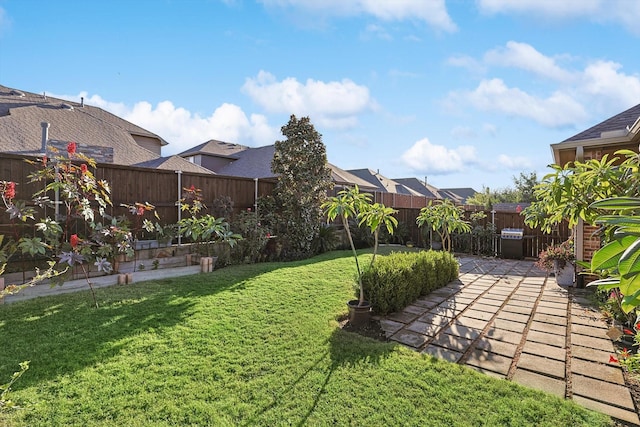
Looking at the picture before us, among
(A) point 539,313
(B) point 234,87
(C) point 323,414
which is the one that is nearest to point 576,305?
(A) point 539,313

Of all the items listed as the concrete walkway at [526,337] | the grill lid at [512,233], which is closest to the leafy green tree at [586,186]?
the concrete walkway at [526,337]

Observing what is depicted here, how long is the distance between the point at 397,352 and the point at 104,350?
9.68 feet

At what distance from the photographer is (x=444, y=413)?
2285 millimetres

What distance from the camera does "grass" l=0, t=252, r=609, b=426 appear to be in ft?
7.41

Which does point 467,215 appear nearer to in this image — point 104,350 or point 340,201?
point 340,201

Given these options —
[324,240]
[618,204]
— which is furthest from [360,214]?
[324,240]

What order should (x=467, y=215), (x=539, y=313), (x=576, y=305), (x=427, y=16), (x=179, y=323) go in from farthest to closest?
(x=467, y=215) < (x=427, y=16) < (x=576, y=305) < (x=539, y=313) < (x=179, y=323)

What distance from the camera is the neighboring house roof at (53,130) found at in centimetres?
957

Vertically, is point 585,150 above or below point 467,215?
above

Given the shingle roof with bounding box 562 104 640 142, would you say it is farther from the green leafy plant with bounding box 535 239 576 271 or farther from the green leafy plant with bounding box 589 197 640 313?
the green leafy plant with bounding box 589 197 640 313

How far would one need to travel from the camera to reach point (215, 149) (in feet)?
64.5

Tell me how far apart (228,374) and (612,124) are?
26.1ft

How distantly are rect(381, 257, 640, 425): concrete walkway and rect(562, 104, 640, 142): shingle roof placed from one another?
3003 millimetres

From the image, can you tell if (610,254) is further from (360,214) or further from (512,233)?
(512,233)
